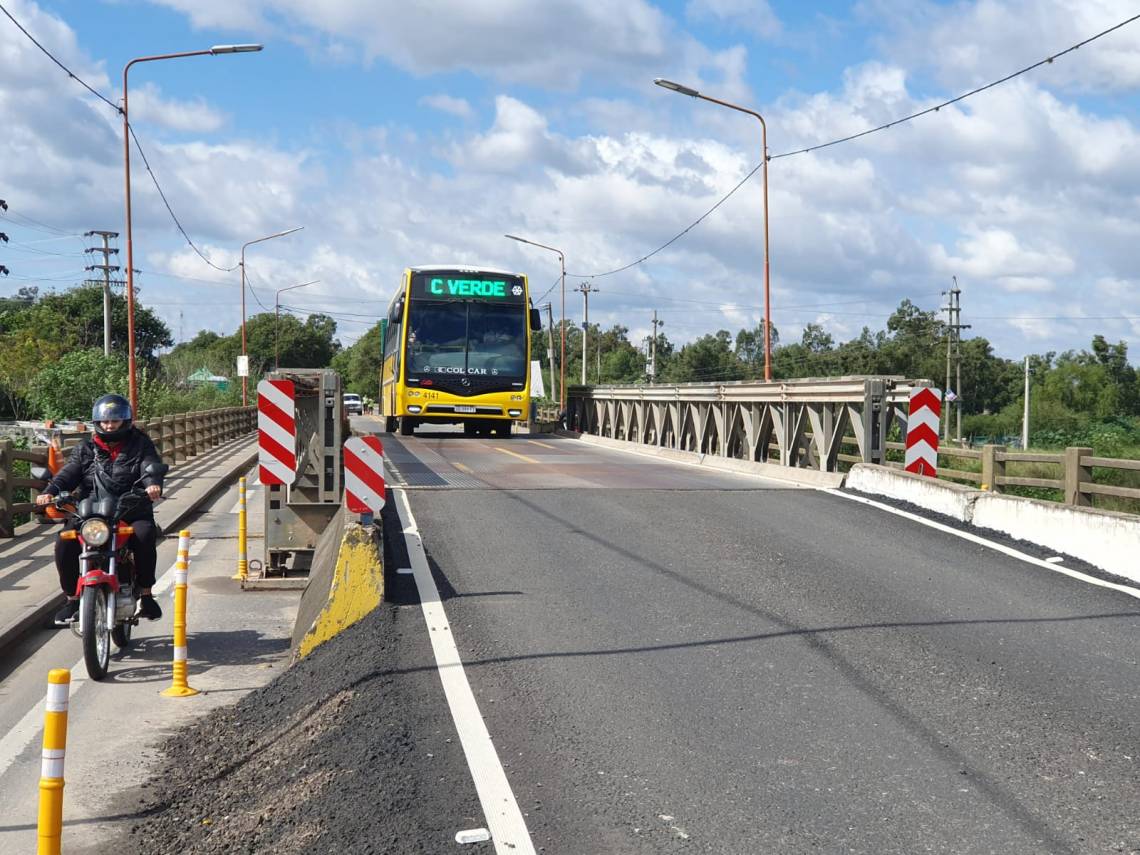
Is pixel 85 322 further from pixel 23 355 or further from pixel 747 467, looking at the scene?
pixel 747 467

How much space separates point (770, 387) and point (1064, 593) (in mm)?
11577

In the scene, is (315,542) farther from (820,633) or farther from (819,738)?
(819,738)

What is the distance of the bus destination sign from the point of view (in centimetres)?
2952

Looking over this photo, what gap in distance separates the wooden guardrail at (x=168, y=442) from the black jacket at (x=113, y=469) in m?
3.26

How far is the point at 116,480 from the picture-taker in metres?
8.30

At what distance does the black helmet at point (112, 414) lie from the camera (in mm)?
8336

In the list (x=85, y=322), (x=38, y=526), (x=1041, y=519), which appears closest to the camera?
(x=1041, y=519)

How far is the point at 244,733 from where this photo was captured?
6.52 meters

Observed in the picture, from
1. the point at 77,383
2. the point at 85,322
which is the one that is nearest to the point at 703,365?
the point at 85,322

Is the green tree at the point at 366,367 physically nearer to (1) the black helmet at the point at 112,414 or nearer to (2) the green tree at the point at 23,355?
(2) the green tree at the point at 23,355

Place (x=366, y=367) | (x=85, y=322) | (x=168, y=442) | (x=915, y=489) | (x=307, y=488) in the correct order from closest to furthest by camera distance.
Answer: (x=307, y=488), (x=915, y=489), (x=168, y=442), (x=85, y=322), (x=366, y=367)

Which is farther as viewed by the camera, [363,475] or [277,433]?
[277,433]

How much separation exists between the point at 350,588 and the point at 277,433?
3655 millimetres

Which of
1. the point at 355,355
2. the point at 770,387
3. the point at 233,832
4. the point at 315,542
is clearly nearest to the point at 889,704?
the point at 233,832
